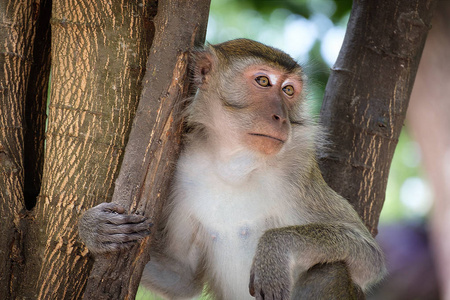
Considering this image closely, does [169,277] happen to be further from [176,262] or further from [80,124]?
[80,124]

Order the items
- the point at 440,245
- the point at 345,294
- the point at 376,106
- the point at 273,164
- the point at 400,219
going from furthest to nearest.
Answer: the point at 400,219 < the point at 440,245 < the point at 376,106 < the point at 273,164 < the point at 345,294

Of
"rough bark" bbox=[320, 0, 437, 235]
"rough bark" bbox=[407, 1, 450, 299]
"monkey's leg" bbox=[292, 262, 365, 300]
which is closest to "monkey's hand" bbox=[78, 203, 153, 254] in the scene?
"monkey's leg" bbox=[292, 262, 365, 300]

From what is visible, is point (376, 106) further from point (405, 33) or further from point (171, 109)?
point (171, 109)

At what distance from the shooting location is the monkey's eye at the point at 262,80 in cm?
359

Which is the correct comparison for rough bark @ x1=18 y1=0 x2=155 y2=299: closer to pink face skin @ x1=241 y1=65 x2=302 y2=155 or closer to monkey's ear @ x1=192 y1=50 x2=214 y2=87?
monkey's ear @ x1=192 y1=50 x2=214 y2=87

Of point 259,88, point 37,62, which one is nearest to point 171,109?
point 259,88

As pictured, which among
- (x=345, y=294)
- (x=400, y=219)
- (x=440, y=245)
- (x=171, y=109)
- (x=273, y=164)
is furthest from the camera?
(x=400, y=219)

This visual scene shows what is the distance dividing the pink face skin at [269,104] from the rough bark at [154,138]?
44 cm

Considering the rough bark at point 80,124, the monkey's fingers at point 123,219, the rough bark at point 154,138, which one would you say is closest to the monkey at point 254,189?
the rough bark at point 154,138

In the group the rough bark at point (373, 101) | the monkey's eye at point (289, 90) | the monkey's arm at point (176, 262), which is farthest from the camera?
the rough bark at point (373, 101)

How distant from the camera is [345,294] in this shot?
137 inches

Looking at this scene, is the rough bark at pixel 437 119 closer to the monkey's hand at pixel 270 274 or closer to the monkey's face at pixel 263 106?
the monkey's face at pixel 263 106

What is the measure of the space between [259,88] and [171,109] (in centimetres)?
67

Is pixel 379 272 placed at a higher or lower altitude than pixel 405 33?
lower
